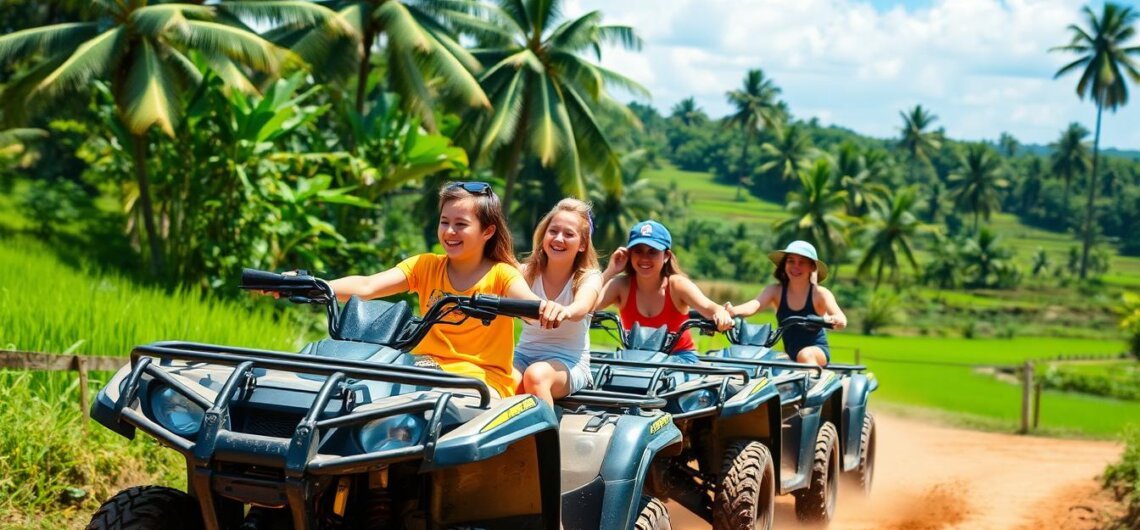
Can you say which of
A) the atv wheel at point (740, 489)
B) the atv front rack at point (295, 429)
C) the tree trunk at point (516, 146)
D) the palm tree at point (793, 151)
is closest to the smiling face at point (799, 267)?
the atv wheel at point (740, 489)

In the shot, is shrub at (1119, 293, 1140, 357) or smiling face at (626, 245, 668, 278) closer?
smiling face at (626, 245, 668, 278)

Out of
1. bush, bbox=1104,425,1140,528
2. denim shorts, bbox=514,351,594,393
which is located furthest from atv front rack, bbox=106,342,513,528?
bush, bbox=1104,425,1140,528

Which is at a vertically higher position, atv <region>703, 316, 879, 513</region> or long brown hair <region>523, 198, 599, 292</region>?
long brown hair <region>523, 198, 599, 292</region>

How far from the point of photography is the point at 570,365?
5.28 m

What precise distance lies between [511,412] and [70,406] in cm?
422

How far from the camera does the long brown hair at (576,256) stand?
218 inches

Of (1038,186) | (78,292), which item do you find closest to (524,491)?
(78,292)

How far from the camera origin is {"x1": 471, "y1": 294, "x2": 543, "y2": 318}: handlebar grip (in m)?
4.08

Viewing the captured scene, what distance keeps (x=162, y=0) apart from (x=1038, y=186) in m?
113

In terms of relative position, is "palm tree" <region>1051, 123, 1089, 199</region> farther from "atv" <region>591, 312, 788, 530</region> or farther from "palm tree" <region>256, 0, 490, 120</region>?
"atv" <region>591, 312, 788, 530</region>

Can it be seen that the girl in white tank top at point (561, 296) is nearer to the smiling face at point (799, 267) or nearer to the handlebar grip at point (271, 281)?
the handlebar grip at point (271, 281)

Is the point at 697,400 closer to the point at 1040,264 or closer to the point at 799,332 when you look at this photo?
the point at 799,332

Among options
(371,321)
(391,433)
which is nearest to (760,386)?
(371,321)

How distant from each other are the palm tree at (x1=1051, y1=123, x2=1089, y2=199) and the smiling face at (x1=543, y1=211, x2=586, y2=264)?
10301 cm
